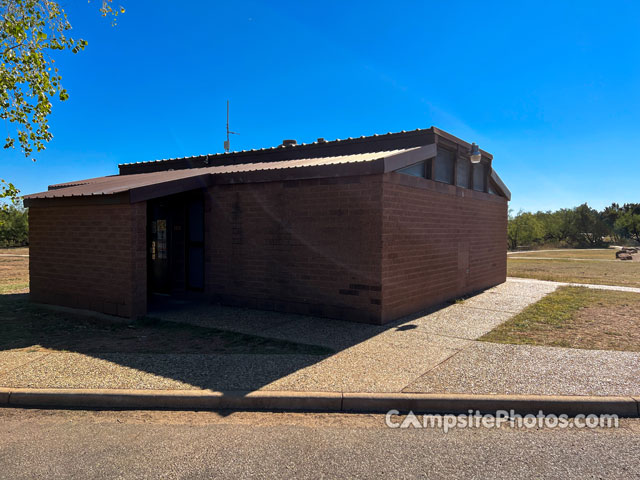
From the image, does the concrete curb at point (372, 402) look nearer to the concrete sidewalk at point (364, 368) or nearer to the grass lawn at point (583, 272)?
the concrete sidewalk at point (364, 368)

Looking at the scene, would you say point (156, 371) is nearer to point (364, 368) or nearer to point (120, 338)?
point (120, 338)

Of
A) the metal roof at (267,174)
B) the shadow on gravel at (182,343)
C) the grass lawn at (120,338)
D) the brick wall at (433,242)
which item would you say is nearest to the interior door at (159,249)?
the shadow on gravel at (182,343)

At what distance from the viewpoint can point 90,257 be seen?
885cm

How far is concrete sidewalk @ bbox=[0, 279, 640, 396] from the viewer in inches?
187

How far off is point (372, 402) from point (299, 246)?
4755 millimetres

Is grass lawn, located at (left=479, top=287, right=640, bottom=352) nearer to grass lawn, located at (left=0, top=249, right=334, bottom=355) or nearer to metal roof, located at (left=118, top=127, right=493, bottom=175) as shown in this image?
grass lawn, located at (left=0, top=249, right=334, bottom=355)

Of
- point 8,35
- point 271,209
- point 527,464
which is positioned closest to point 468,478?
point 527,464

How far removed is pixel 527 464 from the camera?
335 centimetres

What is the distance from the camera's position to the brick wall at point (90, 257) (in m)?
8.24

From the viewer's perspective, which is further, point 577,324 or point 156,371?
point 577,324

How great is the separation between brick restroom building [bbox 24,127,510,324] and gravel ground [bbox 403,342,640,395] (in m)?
2.44

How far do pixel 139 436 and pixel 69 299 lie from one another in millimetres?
6729

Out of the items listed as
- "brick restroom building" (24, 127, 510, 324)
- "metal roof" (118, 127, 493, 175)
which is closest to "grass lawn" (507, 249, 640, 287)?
"metal roof" (118, 127, 493, 175)

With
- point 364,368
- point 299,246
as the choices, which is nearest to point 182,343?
point 364,368
